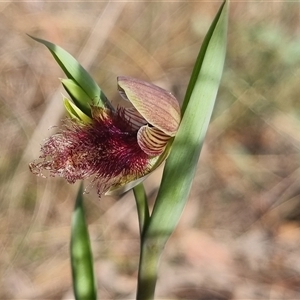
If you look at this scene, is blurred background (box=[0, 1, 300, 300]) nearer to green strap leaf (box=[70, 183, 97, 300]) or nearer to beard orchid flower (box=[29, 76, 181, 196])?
green strap leaf (box=[70, 183, 97, 300])

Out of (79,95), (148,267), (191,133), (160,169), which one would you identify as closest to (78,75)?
(79,95)

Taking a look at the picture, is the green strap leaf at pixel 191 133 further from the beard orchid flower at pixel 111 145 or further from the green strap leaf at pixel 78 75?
the green strap leaf at pixel 78 75

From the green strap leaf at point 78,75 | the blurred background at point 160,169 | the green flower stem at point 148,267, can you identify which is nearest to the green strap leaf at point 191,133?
the green flower stem at point 148,267

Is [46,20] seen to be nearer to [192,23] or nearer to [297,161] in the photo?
[192,23]

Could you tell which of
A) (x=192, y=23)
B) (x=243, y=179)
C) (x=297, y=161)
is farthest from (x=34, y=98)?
(x=297, y=161)

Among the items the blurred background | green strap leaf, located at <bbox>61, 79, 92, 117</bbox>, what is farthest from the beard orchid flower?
the blurred background

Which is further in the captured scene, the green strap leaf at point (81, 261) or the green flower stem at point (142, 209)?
the green strap leaf at point (81, 261)
